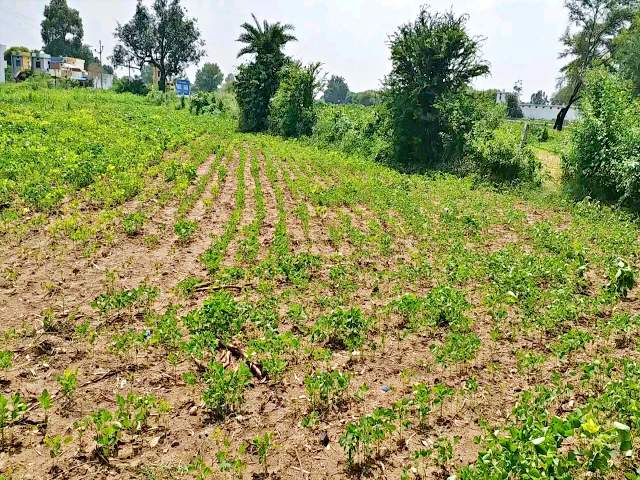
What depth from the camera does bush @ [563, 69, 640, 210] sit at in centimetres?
1131

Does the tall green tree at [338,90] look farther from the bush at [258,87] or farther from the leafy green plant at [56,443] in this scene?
the leafy green plant at [56,443]

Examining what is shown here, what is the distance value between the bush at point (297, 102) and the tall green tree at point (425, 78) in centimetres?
758

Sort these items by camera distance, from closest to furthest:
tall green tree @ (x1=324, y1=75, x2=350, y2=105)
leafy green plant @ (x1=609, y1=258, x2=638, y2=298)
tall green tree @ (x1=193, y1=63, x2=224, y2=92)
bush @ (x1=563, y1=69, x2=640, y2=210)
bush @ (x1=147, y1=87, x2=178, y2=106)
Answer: leafy green plant @ (x1=609, y1=258, x2=638, y2=298)
bush @ (x1=563, y1=69, x2=640, y2=210)
bush @ (x1=147, y1=87, x2=178, y2=106)
tall green tree @ (x1=193, y1=63, x2=224, y2=92)
tall green tree @ (x1=324, y1=75, x2=350, y2=105)

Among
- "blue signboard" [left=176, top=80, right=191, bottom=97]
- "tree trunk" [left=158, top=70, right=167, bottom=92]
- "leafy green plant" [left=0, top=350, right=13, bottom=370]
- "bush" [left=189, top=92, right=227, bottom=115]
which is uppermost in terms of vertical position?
"tree trunk" [left=158, top=70, right=167, bottom=92]

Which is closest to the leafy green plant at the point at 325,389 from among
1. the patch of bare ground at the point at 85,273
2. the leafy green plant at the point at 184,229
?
the patch of bare ground at the point at 85,273

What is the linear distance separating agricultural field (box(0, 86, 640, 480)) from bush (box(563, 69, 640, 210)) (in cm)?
153

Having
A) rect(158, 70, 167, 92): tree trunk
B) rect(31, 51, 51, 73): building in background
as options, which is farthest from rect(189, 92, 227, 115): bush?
rect(31, 51, 51, 73): building in background

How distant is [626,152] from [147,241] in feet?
35.8

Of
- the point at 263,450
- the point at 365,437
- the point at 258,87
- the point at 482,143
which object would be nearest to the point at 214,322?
the point at 263,450

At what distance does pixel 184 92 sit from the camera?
146ft

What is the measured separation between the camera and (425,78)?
17250mm

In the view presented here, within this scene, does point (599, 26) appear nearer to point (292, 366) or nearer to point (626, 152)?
point (626, 152)

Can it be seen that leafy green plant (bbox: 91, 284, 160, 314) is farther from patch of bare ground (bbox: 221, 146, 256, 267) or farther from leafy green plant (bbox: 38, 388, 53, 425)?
leafy green plant (bbox: 38, 388, 53, 425)

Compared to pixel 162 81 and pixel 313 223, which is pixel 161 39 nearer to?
pixel 162 81
